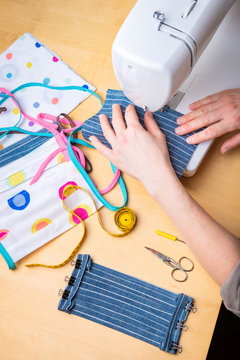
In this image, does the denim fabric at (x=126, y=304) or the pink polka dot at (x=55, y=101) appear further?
the pink polka dot at (x=55, y=101)

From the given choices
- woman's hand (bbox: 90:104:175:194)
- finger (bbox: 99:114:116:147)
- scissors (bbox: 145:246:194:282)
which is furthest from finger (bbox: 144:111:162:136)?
scissors (bbox: 145:246:194:282)

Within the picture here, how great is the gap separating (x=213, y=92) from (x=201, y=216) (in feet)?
1.31

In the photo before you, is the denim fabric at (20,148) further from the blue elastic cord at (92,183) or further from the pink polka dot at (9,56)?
the pink polka dot at (9,56)

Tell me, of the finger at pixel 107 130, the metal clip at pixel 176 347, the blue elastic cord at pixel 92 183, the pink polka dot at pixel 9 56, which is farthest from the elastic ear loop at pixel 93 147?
the metal clip at pixel 176 347

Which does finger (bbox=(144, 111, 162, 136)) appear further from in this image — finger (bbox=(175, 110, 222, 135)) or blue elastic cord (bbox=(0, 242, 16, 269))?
blue elastic cord (bbox=(0, 242, 16, 269))

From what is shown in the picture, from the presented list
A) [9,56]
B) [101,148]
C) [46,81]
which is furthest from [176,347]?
[9,56]

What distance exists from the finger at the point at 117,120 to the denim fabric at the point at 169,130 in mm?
27

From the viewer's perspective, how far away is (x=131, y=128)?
1008 mm

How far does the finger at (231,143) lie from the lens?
1053 mm

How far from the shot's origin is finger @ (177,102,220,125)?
1.03 metres

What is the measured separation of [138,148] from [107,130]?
0.39 feet

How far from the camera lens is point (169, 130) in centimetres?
104

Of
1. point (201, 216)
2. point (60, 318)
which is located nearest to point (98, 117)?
point (201, 216)

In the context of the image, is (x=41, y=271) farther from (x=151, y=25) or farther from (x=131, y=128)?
(x=151, y=25)
